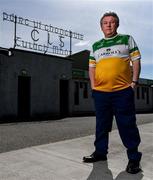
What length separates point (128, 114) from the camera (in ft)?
13.2

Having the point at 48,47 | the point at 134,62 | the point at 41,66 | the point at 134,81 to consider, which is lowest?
the point at 134,81

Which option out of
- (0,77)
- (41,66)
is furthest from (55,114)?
(0,77)

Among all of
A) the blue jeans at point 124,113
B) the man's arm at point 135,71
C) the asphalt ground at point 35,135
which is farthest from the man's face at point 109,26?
the asphalt ground at point 35,135

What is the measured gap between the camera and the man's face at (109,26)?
13.9 feet

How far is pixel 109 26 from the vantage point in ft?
13.9

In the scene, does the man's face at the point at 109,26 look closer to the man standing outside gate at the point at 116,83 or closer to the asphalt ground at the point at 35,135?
the man standing outside gate at the point at 116,83

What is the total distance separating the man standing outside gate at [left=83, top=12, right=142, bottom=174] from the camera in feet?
13.2

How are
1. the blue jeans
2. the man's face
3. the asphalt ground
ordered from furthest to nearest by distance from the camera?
the asphalt ground → the man's face → the blue jeans

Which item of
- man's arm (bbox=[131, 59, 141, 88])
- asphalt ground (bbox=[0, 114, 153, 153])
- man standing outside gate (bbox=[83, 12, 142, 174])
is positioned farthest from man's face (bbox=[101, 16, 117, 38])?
asphalt ground (bbox=[0, 114, 153, 153])

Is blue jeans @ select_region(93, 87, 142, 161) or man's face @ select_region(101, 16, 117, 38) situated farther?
man's face @ select_region(101, 16, 117, 38)

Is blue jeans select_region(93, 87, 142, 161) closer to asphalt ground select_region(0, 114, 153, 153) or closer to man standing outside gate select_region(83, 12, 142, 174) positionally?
man standing outside gate select_region(83, 12, 142, 174)

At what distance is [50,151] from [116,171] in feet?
5.45

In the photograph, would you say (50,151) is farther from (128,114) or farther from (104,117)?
(128,114)

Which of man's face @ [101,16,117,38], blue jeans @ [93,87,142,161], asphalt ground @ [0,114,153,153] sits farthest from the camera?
asphalt ground @ [0,114,153,153]
